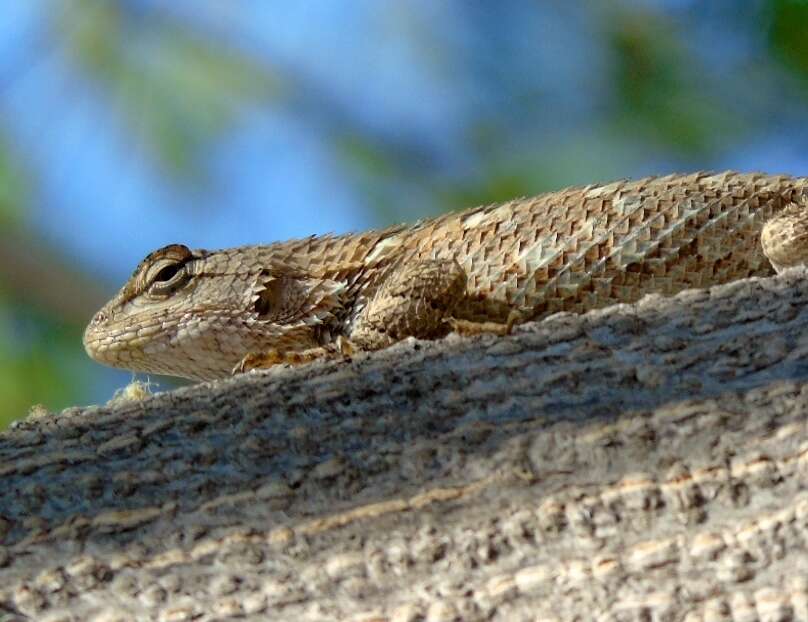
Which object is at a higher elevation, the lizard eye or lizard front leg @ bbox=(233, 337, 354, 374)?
the lizard eye

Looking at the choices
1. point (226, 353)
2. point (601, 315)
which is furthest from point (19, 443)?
point (226, 353)

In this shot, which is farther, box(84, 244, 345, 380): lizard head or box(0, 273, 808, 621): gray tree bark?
box(84, 244, 345, 380): lizard head

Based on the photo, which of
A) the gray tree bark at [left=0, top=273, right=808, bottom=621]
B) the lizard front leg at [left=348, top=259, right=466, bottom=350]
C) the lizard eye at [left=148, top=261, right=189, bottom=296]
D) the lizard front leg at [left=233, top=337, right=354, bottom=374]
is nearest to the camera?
the gray tree bark at [left=0, top=273, right=808, bottom=621]

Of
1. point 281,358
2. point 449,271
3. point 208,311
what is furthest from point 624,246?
point 208,311

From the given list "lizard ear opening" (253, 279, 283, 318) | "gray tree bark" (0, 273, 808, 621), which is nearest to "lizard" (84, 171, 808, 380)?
"lizard ear opening" (253, 279, 283, 318)

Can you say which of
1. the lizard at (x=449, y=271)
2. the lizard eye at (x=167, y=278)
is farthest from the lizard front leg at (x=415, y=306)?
the lizard eye at (x=167, y=278)

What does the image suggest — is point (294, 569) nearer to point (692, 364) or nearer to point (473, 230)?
point (692, 364)

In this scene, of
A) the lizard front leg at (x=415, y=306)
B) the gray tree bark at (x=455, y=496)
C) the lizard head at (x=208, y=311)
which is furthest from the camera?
the lizard head at (x=208, y=311)

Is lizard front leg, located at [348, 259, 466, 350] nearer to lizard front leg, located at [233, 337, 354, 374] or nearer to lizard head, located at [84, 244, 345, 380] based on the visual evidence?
lizard front leg, located at [233, 337, 354, 374]

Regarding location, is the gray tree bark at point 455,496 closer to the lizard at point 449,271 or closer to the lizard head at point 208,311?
the lizard at point 449,271
